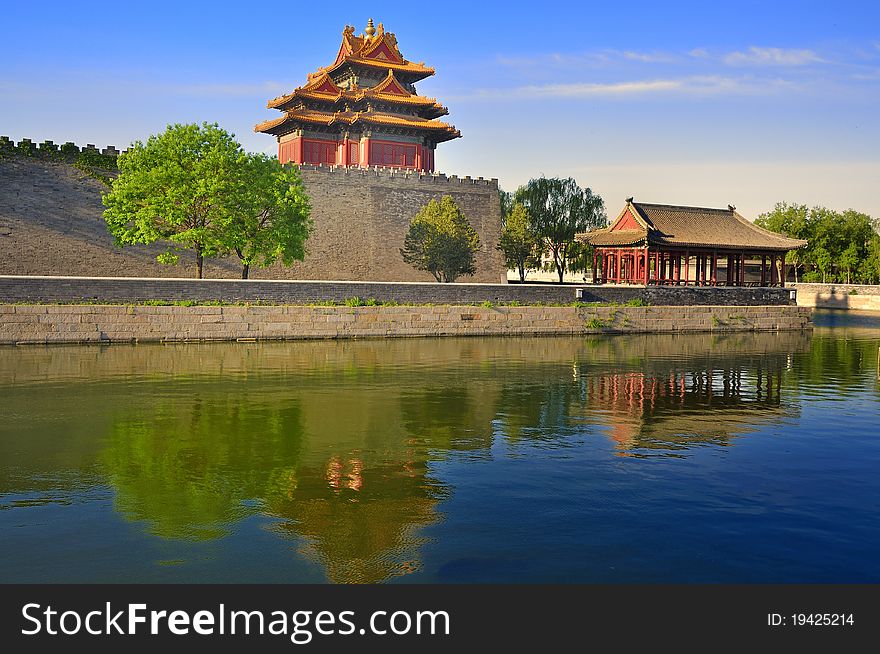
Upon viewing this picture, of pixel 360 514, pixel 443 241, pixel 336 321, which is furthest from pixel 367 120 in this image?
pixel 360 514

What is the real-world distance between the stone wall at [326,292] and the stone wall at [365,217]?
9957 millimetres

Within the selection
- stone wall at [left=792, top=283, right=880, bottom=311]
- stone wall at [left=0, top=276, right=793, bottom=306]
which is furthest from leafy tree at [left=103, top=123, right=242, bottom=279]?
stone wall at [left=792, top=283, right=880, bottom=311]

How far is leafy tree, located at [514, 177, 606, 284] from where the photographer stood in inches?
1998

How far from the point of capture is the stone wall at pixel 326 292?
26891 millimetres

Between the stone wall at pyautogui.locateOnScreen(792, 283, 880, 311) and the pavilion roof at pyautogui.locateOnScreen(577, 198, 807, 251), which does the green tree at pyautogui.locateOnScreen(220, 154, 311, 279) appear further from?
the stone wall at pyautogui.locateOnScreen(792, 283, 880, 311)

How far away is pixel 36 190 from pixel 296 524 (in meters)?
30.7

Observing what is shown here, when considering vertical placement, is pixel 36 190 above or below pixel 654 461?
above

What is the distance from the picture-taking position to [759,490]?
35.2 ft

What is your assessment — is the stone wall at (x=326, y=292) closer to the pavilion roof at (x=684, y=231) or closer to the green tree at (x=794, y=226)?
the pavilion roof at (x=684, y=231)

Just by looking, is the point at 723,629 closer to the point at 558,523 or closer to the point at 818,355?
the point at 558,523

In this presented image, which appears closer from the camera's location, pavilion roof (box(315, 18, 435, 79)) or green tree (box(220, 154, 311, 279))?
green tree (box(220, 154, 311, 279))

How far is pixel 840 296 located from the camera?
56.6 metres

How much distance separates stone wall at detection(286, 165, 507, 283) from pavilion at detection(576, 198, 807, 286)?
7631mm

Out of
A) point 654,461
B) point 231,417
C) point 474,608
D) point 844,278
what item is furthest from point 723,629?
point 844,278
